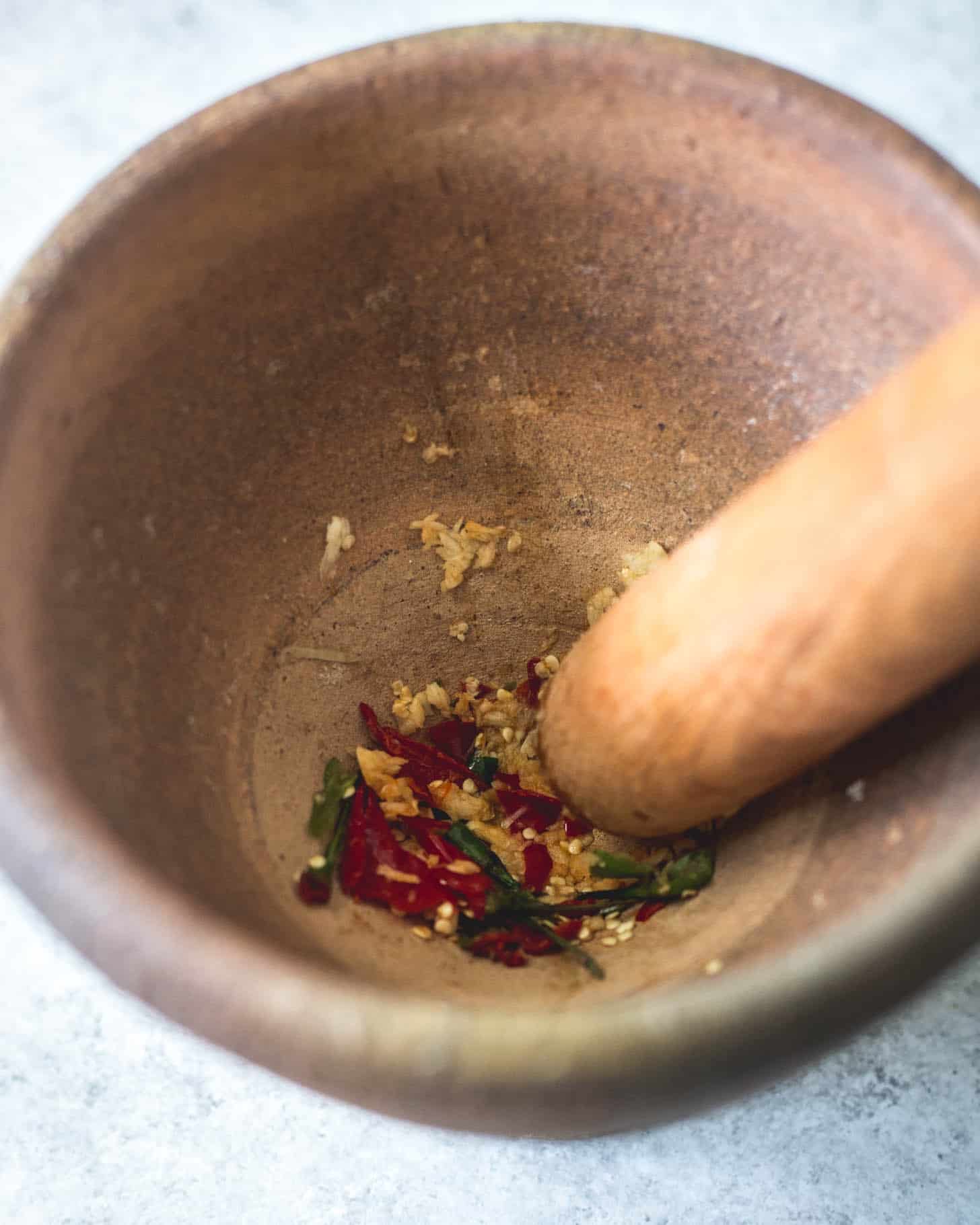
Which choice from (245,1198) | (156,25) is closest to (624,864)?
(245,1198)

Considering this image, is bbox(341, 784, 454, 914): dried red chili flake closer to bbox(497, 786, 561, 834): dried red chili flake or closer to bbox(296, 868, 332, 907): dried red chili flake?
bbox(296, 868, 332, 907): dried red chili flake

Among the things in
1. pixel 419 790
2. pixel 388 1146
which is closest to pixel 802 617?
pixel 419 790

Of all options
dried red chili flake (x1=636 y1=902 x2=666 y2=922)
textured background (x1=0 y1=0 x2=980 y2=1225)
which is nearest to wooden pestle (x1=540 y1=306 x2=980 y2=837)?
dried red chili flake (x1=636 y1=902 x2=666 y2=922)

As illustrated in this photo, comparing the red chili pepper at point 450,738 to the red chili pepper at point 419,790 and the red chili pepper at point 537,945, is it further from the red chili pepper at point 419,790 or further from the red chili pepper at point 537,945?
the red chili pepper at point 537,945

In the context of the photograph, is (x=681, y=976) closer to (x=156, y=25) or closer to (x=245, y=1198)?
(x=245, y=1198)

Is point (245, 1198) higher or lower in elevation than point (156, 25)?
lower

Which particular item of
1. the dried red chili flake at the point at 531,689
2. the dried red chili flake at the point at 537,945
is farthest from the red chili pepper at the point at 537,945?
the dried red chili flake at the point at 531,689

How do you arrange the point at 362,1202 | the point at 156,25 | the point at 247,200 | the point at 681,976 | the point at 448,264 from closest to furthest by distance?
the point at 681,976 < the point at 247,200 < the point at 448,264 < the point at 362,1202 < the point at 156,25
